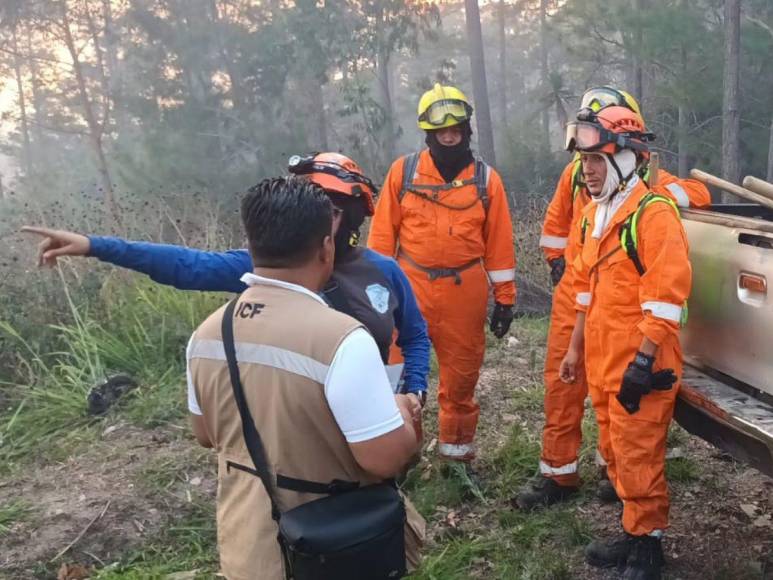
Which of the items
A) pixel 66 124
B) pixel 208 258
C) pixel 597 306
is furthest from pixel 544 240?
pixel 66 124

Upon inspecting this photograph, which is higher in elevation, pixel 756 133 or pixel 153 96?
pixel 153 96

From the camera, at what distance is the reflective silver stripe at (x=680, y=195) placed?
362 centimetres

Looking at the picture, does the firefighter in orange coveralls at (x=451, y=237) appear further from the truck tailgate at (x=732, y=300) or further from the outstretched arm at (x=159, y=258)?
the outstretched arm at (x=159, y=258)

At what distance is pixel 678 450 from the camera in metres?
4.59

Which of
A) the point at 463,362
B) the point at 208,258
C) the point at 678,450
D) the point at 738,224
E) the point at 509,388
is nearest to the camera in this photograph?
the point at 208,258

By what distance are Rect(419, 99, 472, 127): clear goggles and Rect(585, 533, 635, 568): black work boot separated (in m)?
2.33

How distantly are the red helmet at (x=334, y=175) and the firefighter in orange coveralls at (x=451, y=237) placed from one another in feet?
4.57

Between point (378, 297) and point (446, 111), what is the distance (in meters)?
1.78

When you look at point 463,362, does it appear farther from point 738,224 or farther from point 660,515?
point 738,224

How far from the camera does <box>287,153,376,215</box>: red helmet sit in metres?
2.77

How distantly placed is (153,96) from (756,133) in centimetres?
1534

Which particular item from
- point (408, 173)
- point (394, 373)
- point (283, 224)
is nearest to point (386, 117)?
point (408, 173)

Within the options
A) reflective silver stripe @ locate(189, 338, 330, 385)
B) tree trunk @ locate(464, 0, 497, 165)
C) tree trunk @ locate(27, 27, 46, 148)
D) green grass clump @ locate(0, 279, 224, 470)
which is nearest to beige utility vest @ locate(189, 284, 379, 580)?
reflective silver stripe @ locate(189, 338, 330, 385)

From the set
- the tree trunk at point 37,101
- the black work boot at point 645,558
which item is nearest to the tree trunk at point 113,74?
the tree trunk at point 37,101
